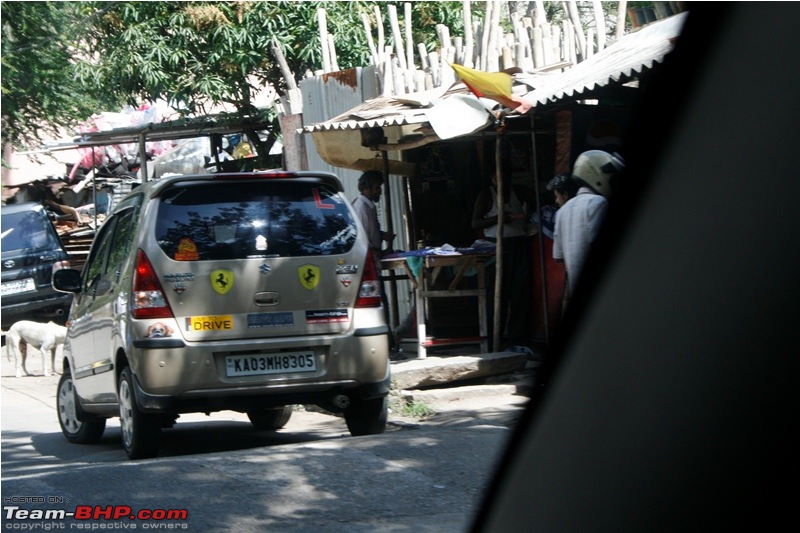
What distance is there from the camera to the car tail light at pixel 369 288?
21.9 feet

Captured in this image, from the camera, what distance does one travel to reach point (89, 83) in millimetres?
18453

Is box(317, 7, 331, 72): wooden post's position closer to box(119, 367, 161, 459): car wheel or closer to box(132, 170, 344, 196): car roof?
box(132, 170, 344, 196): car roof

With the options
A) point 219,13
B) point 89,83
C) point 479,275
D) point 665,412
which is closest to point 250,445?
point 479,275

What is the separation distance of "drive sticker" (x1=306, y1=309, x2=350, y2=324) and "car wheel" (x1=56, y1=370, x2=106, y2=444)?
2358 mm

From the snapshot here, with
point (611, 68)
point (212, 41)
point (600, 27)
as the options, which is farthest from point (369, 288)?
point (212, 41)

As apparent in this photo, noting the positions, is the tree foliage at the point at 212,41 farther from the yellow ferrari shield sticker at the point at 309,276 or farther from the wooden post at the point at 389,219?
the yellow ferrari shield sticker at the point at 309,276

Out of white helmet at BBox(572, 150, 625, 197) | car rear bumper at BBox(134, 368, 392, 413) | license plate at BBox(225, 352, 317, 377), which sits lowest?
car rear bumper at BBox(134, 368, 392, 413)

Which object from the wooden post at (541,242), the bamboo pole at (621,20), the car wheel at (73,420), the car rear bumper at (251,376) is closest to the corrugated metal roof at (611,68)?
the wooden post at (541,242)

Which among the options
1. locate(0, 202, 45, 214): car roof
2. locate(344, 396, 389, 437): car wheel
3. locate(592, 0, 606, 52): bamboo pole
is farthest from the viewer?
locate(0, 202, 45, 214): car roof

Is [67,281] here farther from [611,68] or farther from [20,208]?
[20,208]

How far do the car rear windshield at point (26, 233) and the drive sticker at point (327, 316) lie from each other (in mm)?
10991

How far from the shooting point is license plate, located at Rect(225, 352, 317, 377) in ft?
20.7

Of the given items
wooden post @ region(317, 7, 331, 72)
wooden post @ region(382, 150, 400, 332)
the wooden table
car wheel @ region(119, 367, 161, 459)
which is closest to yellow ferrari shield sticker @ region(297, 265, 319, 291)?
car wheel @ region(119, 367, 161, 459)

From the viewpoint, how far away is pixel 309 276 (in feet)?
21.4
